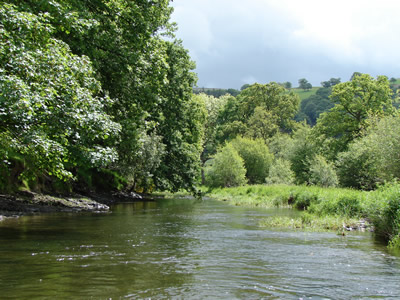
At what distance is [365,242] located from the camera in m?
14.4

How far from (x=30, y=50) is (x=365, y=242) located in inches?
497

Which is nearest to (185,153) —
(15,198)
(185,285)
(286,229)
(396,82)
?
(15,198)

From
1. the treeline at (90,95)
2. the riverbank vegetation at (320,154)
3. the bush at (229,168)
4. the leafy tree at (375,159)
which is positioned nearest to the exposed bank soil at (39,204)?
the treeline at (90,95)

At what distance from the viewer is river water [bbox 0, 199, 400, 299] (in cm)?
796

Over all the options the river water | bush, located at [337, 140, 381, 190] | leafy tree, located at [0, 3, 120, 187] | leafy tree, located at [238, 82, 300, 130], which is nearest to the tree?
bush, located at [337, 140, 381, 190]

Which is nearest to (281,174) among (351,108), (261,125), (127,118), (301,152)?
(301,152)

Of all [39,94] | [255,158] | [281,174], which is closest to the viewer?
[39,94]

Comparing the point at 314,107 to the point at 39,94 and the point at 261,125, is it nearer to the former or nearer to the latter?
the point at 261,125

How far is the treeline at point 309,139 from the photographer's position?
3648cm

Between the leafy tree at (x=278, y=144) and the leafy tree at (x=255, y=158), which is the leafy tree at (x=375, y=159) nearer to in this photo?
the leafy tree at (x=255, y=158)

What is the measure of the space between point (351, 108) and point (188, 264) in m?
47.2

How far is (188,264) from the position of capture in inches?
415

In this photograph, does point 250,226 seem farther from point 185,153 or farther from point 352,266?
point 185,153

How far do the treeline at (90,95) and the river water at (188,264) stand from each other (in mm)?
2692
